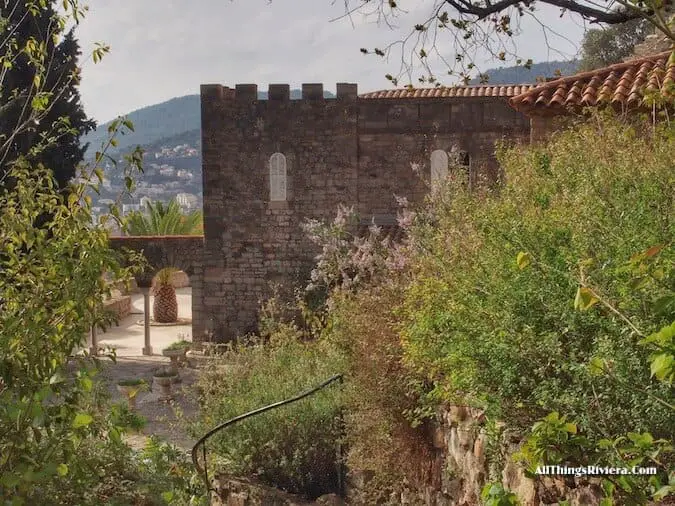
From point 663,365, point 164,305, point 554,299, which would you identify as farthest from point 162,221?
point 663,365

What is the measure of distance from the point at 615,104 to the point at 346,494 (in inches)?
223

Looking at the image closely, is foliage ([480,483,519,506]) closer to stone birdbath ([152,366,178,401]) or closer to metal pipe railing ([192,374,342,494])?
metal pipe railing ([192,374,342,494])

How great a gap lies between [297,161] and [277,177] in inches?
23.9

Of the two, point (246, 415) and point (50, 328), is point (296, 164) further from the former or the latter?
point (50, 328)

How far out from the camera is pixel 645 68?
993cm

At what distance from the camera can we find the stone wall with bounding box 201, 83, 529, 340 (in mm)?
17688

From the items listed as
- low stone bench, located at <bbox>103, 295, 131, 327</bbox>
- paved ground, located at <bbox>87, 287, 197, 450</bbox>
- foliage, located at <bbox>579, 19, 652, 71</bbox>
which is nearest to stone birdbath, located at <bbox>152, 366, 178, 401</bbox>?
paved ground, located at <bbox>87, 287, 197, 450</bbox>

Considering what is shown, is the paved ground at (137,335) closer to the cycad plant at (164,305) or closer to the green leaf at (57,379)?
the cycad plant at (164,305)

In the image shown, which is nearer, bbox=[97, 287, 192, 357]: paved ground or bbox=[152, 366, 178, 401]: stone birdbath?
bbox=[152, 366, 178, 401]: stone birdbath

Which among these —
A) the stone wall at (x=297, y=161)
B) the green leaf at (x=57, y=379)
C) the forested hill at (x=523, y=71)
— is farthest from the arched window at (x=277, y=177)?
the green leaf at (x=57, y=379)

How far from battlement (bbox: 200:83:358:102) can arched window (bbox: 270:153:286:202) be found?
135 cm

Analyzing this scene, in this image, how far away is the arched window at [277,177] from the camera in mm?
18156

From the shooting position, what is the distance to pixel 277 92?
1798 cm

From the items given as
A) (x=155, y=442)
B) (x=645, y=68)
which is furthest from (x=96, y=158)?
(x=645, y=68)
